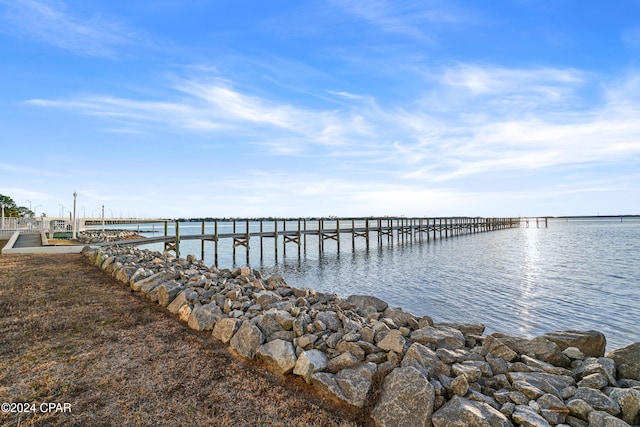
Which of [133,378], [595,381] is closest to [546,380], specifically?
[595,381]

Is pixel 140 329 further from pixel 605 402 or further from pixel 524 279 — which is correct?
pixel 524 279

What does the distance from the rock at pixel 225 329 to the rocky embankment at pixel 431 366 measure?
0.02m

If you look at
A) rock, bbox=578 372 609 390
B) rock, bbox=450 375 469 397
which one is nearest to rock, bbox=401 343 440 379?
rock, bbox=450 375 469 397

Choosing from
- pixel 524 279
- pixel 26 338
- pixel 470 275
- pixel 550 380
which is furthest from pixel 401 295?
pixel 26 338

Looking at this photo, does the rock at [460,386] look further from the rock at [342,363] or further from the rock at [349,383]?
the rock at [342,363]

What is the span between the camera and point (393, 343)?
4.66 meters

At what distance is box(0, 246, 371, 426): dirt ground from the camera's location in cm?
339

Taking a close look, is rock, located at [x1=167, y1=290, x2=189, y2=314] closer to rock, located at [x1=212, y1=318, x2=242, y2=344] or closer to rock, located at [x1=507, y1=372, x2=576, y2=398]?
rock, located at [x1=212, y1=318, x2=242, y2=344]

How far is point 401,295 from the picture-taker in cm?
1376

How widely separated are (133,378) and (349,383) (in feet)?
8.56

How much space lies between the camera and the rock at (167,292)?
7.06 metres

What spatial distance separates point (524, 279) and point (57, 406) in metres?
18.8

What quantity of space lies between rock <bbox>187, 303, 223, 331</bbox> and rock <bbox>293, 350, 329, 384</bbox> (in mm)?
2142

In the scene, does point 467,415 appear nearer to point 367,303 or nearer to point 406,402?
point 406,402
